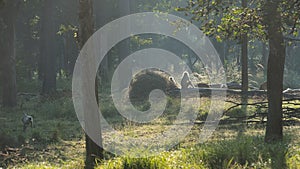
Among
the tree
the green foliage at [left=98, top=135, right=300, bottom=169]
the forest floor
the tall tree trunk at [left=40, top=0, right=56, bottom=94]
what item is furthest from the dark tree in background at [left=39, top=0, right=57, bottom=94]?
the green foliage at [left=98, top=135, right=300, bottom=169]

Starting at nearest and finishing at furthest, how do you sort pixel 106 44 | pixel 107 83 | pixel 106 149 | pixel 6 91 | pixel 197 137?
pixel 106 149 < pixel 197 137 < pixel 6 91 < pixel 107 83 < pixel 106 44

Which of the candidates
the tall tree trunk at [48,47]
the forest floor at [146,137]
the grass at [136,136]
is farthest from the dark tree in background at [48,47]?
the grass at [136,136]

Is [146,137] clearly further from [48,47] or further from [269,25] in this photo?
[48,47]

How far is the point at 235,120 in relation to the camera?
16906 mm

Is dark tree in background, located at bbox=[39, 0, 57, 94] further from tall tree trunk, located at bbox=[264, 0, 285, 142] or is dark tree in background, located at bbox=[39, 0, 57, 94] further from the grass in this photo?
tall tree trunk, located at bbox=[264, 0, 285, 142]

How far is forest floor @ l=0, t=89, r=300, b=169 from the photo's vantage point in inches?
317

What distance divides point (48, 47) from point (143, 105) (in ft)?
36.9

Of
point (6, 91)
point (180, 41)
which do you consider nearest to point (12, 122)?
point (6, 91)

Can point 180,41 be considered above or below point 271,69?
above

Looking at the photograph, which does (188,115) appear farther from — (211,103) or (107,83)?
(107,83)

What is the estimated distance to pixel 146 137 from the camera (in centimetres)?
1410

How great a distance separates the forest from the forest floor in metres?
0.03

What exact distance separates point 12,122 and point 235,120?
8.75 m

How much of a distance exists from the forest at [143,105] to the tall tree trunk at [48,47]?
0.22 ft
